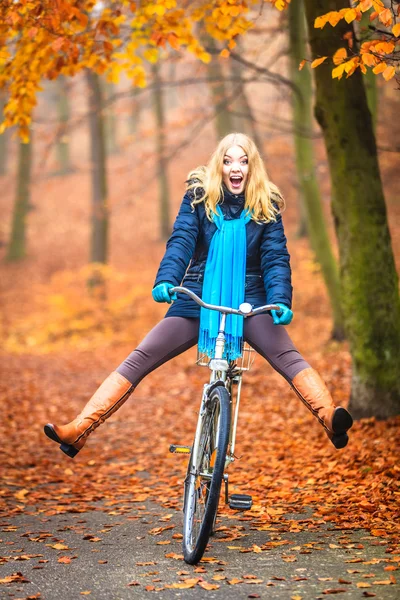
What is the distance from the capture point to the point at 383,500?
4.66 metres

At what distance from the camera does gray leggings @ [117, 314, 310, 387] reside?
4184mm

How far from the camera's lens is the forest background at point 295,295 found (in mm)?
6036

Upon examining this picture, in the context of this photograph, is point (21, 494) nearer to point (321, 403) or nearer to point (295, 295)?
point (321, 403)

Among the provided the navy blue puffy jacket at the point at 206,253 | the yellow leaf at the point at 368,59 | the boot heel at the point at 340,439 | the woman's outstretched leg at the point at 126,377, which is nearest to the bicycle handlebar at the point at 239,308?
the navy blue puffy jacket at the point at 206,253

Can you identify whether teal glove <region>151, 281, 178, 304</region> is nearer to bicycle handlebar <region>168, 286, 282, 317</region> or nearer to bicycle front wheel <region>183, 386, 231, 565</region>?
bicycle handlebar <region>168, 286, 282, 317</region>

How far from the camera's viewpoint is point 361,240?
20.9 feet

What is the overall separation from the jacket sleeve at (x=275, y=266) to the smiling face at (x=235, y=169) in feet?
1.01

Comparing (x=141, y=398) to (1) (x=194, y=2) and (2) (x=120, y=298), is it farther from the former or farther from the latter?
(2) (x=120, y=298)

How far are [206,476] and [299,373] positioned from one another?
770mm

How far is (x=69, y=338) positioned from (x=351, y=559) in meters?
→ 13.3

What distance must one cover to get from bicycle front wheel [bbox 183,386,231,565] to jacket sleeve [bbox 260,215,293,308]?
633 millimetres

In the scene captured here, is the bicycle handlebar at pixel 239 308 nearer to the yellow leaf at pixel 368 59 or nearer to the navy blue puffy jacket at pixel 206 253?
the navy blue puffy jacket at pixel 206 253

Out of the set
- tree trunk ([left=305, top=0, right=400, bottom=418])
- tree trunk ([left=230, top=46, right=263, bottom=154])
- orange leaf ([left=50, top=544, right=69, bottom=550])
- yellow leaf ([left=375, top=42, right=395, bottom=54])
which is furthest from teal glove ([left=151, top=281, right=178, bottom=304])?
tree trunk ([left=230, top=46, right=263, bottom=154])

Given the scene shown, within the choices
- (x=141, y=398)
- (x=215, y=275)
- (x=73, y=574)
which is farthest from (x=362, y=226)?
(x=141, y=398)
